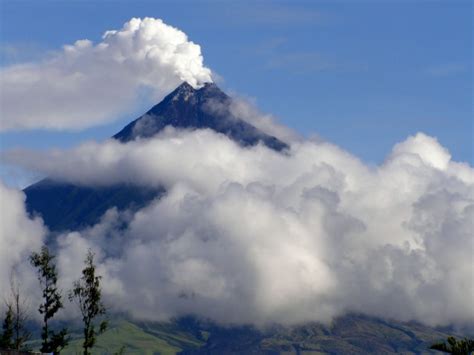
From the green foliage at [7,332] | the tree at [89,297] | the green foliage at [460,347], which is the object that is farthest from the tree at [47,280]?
the green foliage at [460,347]

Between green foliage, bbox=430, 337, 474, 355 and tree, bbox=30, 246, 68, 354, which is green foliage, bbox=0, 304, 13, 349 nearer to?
tree, bbox=30, 246, 68, 354

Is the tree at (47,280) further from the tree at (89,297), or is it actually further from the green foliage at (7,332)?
the green foliage at (7,332)

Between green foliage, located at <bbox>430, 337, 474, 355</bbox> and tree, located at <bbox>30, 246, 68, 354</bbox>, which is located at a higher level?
tree, located at <bbox>30, 246, 68, 354</bbox>

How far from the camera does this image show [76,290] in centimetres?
14088

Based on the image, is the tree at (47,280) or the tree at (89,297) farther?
the tree at (47,280)

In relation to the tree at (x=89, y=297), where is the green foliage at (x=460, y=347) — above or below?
below

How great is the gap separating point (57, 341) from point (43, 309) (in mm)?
6426

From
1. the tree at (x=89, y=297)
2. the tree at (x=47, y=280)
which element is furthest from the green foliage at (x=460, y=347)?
the tree at (x=47, y=280)

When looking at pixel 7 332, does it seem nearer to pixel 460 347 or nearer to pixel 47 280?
pixel 47 280

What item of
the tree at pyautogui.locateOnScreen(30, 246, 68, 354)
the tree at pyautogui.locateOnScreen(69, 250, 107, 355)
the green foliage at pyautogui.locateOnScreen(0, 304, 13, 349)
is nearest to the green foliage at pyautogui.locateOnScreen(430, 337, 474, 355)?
the tree at pyautogui.locateOnScreen(69, 250, 107, 355)

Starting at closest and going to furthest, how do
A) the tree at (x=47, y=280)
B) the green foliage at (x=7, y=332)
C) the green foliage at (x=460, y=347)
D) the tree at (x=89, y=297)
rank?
the green foliage at (x=460, y=347)
the tree at (x=89, y=297)
the tree at (x=47, y=280)
the green foliage at (x=7, y=332)

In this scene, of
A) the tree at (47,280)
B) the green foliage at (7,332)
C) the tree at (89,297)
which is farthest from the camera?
the green foliage at (7,332)

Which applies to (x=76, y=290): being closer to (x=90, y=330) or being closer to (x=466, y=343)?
(x=90, y=330)

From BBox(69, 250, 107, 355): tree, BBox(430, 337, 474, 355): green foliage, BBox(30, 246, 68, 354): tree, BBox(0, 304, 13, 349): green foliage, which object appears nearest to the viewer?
BBox(430, 337, 474, 355): green foliage
